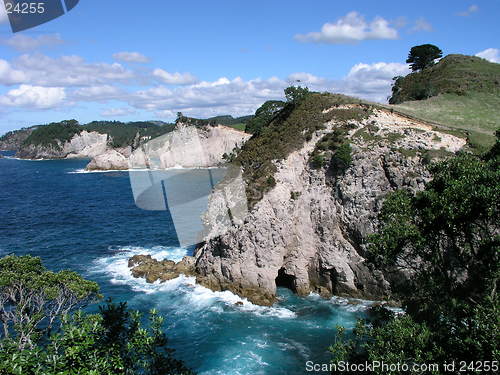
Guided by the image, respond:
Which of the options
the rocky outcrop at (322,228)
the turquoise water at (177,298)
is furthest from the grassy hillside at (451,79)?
the turquoise water at (177,298)

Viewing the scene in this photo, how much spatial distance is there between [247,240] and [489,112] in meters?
43.8

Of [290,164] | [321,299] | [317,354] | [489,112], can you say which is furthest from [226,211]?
[489,112]

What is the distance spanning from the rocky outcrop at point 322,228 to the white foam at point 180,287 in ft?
3.68

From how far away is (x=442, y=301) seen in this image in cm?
1767

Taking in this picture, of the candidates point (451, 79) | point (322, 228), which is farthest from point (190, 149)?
point (322, 228)

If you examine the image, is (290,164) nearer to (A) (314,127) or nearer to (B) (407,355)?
(A) (314,127)

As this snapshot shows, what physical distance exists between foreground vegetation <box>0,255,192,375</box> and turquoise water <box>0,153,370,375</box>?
11.1 meters

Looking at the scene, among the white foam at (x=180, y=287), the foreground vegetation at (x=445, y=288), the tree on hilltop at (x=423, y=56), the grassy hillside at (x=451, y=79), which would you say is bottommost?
the white foam at (x=180, y=287)

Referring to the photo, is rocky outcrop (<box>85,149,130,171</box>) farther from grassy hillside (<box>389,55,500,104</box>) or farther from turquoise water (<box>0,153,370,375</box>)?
grassy hillside (<box>389,55,500,104</box>)

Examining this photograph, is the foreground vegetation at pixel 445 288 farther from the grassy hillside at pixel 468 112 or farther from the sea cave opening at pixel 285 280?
the grassy hillside at pixel 468 112

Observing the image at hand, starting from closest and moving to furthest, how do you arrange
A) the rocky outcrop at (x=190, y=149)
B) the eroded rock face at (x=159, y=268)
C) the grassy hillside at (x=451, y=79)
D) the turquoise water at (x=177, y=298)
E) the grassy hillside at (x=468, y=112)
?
1. the turquoise water at (x=177, y=298)
2. the eroded rock face at (x=159, y=268)
3. the grassy hillside at (x=468, y=112)
4. the grassy hillside at (x=451, y=79)
5. the rocky outcrop at (x=190, y=149)

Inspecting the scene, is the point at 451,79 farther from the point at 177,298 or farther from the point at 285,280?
the point at 177,298

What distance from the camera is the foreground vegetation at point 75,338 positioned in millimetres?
11383

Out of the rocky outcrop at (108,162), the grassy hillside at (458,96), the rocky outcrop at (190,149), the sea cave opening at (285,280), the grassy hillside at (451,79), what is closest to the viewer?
the sea cave opening at (285,280)
